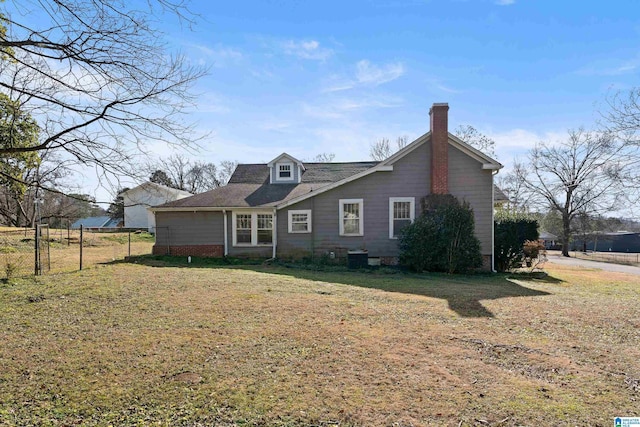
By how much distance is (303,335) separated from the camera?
5430 mm

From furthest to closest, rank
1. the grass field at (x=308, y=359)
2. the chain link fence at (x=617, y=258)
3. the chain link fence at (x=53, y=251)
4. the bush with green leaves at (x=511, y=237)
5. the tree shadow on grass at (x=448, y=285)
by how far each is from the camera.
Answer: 1. the chain link fence at (x=617, y=258)
2. the bush with green leaves at (x=511, y=237)
3. the chain link fence at (x=53, y=251)
4. the tree shadow on grass at (x=448, y=285)
5. the grass field at (x=308, y=359)

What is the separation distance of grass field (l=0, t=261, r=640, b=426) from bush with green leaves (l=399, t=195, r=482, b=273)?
16.9ft

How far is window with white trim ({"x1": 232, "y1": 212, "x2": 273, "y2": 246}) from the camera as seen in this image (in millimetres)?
17094

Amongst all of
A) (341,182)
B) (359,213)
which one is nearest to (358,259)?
(359,213)

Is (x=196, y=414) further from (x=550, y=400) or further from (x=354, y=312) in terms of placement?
(x=354, y=312)

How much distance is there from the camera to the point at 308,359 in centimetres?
453

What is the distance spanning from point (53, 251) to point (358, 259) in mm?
16998

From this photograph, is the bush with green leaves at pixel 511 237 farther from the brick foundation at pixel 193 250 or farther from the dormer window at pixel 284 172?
the brick foundation at pixel 193 250

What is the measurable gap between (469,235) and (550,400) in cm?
1091

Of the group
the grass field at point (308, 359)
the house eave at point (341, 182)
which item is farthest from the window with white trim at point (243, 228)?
the grass field at point (308, 359)

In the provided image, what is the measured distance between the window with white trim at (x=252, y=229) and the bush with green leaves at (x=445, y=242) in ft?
21.2

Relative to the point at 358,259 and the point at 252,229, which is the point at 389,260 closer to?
the point at 358,259

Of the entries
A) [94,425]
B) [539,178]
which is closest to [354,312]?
[94,425]

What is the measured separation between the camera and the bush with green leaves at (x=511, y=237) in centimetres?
1513
